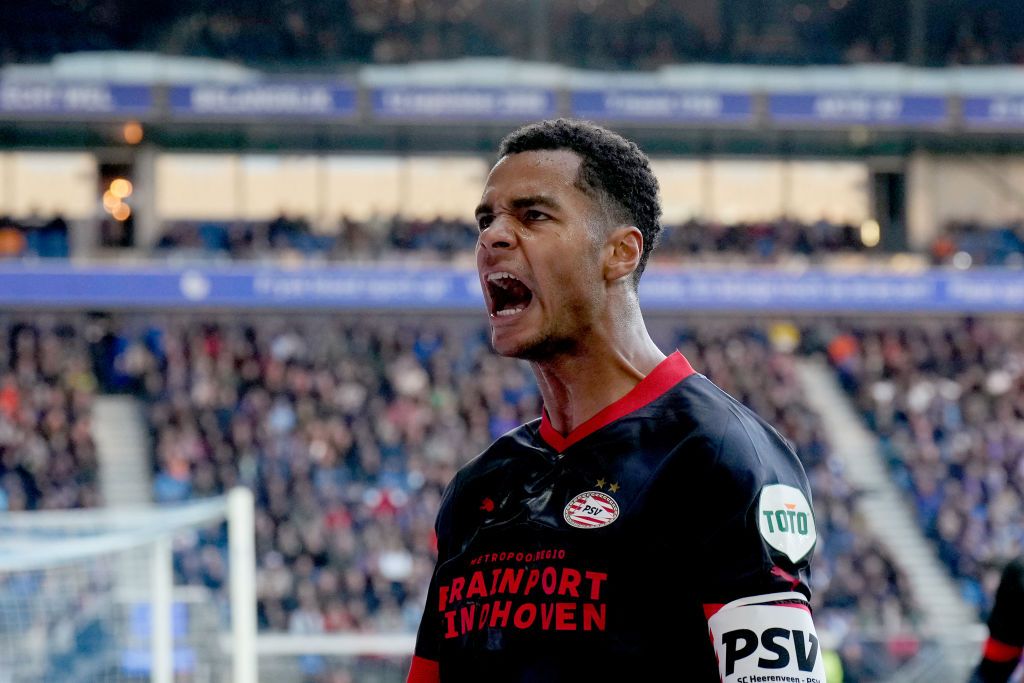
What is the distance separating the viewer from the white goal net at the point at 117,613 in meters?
5.84

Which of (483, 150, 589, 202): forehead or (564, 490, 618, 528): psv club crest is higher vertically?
(483, 150, 589, 202): forehead

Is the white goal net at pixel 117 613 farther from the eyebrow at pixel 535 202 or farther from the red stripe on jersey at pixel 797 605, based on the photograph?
the red stripe on jersey at pixel 797 605

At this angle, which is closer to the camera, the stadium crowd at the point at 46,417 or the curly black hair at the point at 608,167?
the curly black hair at the point at 608,167

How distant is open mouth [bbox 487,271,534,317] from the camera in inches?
75.5

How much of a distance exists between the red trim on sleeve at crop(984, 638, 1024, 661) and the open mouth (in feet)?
8.79

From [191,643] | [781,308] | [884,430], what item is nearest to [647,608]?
[191,643]

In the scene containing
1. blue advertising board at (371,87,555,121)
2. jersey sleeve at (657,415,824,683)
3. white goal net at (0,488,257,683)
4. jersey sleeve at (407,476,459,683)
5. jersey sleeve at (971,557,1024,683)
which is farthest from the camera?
blue advertising board at (371,87,555,121)

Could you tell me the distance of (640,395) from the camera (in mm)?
1898

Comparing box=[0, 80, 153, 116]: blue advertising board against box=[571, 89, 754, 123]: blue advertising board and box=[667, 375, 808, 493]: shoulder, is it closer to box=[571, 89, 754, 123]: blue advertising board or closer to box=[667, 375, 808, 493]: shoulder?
box=[571, 89, 754, 123]: blue advertising board

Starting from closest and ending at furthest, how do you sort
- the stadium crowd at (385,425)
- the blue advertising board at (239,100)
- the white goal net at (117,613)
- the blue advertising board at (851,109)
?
the white goal net at (117,613)
the stadium crowd at (385,425)
the blue advertising board at (239,100)
the blue advertising board at (851,109)

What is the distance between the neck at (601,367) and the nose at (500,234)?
174 mm

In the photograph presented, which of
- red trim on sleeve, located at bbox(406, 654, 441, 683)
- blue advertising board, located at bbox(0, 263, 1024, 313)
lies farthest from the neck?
blue advertising board, located at bbox(0, 263, 1024, 313)

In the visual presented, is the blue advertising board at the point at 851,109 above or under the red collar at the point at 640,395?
above

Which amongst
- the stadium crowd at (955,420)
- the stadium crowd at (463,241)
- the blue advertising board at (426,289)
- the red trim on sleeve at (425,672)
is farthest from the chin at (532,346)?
the stadium crowd at (463,241)
